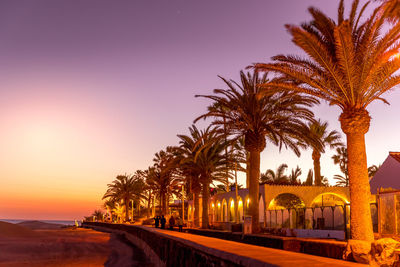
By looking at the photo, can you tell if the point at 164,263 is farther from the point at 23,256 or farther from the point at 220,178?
the point at 220,178

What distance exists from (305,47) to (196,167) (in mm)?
24709

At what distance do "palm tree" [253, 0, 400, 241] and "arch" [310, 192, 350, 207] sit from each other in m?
23.4

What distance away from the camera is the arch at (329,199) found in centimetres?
3859

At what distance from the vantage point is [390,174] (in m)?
29.4

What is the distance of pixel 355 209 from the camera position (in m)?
15.6

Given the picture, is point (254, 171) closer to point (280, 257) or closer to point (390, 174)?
point (390, 174)

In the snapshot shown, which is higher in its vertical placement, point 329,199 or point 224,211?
point 329,199

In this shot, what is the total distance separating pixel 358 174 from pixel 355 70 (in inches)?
148

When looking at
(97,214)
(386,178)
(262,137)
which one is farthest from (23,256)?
(97,214)

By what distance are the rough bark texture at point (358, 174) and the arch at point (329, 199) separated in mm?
23390

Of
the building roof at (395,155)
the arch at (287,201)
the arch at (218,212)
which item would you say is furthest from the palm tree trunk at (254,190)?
the arch at (218,212)

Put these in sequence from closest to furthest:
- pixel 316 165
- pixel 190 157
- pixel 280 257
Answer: pixel 280 257, pixel 190 157, pixel 316 165

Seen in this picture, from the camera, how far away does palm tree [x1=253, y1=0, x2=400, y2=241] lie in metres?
15.5

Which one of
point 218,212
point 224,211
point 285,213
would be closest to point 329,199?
point 285,213
